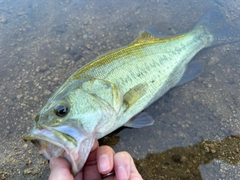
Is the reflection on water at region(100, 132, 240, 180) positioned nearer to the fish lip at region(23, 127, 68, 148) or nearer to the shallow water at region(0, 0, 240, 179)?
the shallow water at region(0, 0, 240, 179)

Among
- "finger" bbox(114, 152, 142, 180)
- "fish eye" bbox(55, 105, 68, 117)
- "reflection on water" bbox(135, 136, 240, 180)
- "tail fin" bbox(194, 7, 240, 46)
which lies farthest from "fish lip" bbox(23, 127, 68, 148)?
"tail fin" bbox(194, 7, 240, 46)

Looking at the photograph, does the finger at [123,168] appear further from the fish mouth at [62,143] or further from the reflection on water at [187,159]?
the reflection on water at [187,159]

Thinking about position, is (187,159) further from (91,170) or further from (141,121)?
(91,170)

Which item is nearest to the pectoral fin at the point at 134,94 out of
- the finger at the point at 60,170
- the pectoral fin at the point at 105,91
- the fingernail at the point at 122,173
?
the pectoral fin at the point at 105,91

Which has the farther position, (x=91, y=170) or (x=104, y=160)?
(x=91, y=170)

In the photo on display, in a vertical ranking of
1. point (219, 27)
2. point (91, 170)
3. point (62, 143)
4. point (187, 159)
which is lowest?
point (187, 159)

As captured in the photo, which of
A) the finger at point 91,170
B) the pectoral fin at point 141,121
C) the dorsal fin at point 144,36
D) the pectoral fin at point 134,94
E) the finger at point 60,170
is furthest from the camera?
the dorsal fin at point 144,36

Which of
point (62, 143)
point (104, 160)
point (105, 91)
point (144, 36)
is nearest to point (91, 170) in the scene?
point (104, 160)
